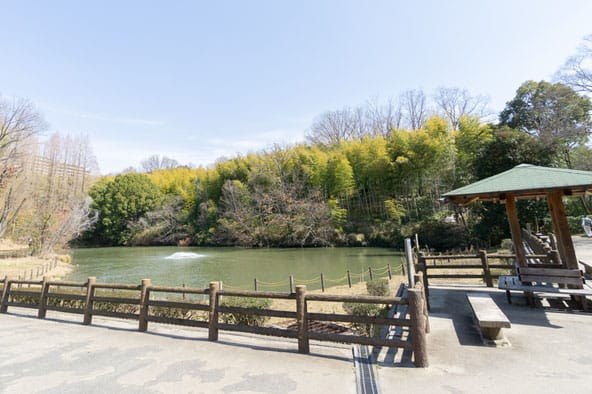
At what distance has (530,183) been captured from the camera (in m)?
5.10

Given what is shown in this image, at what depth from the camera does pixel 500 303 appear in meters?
5.38

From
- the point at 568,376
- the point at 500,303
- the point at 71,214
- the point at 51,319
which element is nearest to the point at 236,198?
the point at 71,214

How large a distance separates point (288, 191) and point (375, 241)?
11.4 metres

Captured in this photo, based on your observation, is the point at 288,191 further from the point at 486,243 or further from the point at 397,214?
the point at 486,243

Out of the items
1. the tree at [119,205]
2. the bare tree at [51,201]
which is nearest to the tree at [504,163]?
the bare tree at [51,201]

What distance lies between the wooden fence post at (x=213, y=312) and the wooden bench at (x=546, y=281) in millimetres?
5217

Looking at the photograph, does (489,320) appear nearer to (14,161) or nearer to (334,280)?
(334,280)

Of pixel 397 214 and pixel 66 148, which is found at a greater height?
pixel 66 148

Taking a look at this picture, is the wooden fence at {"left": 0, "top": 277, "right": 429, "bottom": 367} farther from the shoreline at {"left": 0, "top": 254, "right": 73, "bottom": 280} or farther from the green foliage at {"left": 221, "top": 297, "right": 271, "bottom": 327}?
the shoreline at {"left": 0, "top": 254, "right": 73, "bottom": 280}

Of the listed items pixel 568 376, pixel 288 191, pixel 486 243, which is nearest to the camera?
pixel 568 376

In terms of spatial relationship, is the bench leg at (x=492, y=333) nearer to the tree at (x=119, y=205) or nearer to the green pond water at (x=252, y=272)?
the green pond water at (x=252, y=272)

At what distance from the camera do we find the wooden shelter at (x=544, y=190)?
4891 millimetres

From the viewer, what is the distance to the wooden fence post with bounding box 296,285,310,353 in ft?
12.5

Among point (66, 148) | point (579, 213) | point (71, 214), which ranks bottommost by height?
point (579, 213)
